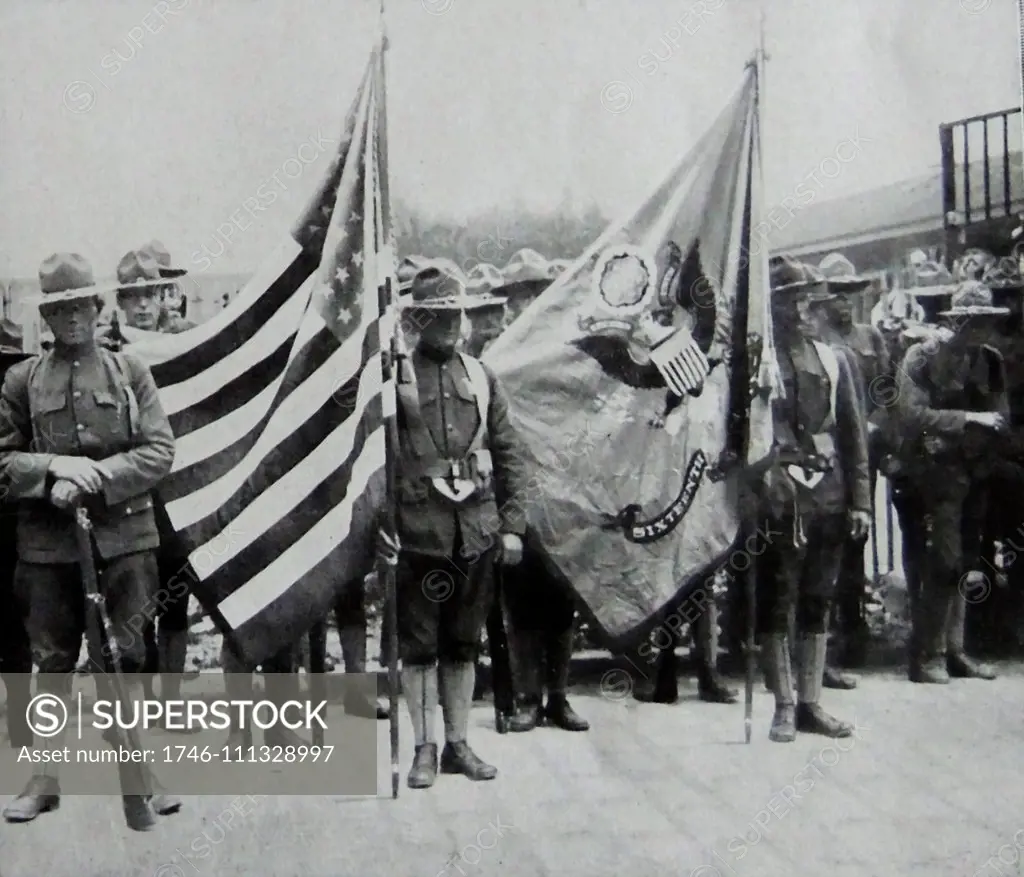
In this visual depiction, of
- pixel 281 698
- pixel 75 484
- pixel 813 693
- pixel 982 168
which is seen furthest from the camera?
pixel 982 168

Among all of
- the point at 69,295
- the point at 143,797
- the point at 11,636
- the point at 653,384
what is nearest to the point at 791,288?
the point at 653,384

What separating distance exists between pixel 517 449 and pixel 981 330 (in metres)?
1.49

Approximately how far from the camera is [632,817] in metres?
3.19

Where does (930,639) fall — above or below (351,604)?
below

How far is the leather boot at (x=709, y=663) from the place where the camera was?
3398 millimetres

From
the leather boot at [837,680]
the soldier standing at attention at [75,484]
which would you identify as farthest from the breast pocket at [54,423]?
the leather boot at [837,680]

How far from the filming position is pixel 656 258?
335 cm

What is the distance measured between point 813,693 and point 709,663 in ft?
1.04

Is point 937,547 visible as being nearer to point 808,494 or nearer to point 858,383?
point 808,494

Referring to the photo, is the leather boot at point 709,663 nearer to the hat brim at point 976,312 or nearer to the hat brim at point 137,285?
the hat brim at point 976,312

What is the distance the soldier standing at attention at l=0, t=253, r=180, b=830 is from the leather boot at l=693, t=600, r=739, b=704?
1564mm

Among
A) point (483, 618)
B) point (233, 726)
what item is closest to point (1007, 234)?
point (483, 618)

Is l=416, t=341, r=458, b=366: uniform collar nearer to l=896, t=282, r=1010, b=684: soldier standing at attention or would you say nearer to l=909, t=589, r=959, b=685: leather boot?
l=896, t=282, r=1010, b=684: soldier standing at attention

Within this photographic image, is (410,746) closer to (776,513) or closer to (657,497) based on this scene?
(657,497)
